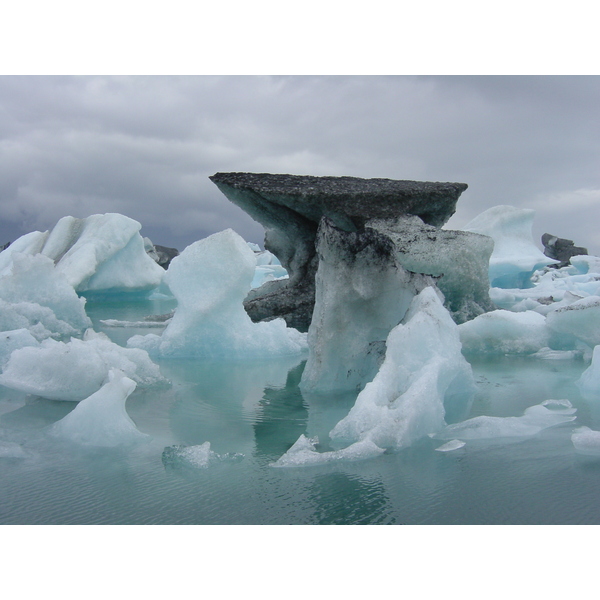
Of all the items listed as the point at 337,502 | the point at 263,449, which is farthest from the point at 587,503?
the point at 263,449

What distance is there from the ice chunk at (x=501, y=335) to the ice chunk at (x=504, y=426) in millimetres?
2806

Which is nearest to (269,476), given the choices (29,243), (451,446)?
(451,446)

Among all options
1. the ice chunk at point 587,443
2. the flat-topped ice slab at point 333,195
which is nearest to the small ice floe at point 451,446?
the ice chunk at point 587,443

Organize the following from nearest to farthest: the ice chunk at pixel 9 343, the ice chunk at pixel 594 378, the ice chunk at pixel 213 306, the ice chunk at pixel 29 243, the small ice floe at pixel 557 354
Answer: the ice chunk at pixel 594 378, the ice chunk at pixel 9 343, the small ice floe at pixel 557 354, the ice chunk at pixel 213 306, the ice chunk at pixel 29 243

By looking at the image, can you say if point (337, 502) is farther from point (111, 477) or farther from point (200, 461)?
point (111, 477)

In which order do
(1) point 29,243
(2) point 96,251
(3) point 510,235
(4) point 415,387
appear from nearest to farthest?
(4) point 415,387 → (2) point 96,251 → (1) point 29,243 → (3) point 510,235

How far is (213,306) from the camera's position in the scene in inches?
243

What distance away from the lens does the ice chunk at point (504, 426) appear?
10.4 ft

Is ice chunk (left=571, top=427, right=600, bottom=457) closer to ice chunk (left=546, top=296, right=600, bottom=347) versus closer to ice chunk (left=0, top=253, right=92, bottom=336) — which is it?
ice chunk (left=546, top=296, right=600, bottom=347)

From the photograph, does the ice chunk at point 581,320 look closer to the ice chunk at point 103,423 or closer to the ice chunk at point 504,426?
the ice chunk at point 504,426

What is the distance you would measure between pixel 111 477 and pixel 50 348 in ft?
6.25

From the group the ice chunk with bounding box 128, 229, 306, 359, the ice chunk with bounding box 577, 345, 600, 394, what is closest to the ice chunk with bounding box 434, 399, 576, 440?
the ice chunk with bounding box 577, 345, 600, 394

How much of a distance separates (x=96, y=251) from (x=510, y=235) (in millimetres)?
10164

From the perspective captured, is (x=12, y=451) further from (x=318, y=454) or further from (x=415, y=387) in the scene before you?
(x=415, y=387)
